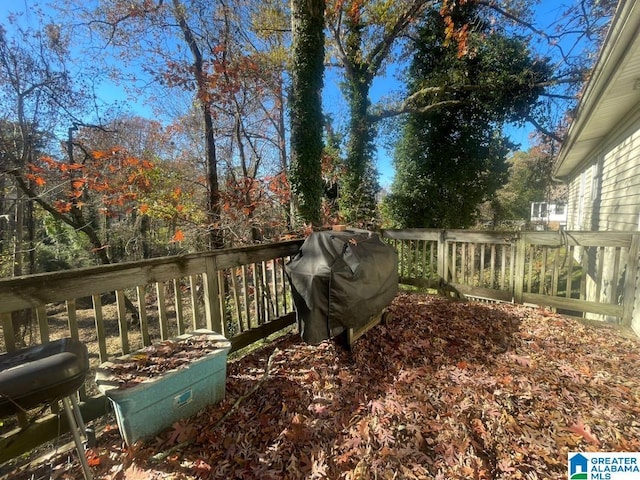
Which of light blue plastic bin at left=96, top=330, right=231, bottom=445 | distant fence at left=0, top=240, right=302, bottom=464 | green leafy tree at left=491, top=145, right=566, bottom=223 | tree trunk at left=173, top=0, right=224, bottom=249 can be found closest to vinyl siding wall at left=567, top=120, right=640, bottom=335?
distant fence at left=0, top=240, right=302, bottom=464

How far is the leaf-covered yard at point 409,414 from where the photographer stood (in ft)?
5.23

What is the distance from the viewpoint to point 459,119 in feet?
27.6

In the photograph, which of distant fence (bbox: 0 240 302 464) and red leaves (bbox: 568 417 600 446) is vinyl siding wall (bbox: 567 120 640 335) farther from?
distant fence (bbox: 0 240 302 464)

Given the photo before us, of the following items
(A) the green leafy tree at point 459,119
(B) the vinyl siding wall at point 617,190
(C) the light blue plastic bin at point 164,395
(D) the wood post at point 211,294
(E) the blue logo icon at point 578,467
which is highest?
(A) the green leafy tree at point 459,119

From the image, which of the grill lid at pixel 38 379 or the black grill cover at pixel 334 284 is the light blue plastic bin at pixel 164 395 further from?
the black grill cover at pixel 334 284

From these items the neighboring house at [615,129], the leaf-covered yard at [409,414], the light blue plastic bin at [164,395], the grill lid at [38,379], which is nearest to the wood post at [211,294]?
the leaf-covered yard at [409,414]

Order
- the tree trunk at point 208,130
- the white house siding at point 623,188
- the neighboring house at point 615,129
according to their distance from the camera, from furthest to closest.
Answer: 1. the tree trunk at point 208,130
2. the white house siding at point 623,188
3. the neighboring house at point 615,129

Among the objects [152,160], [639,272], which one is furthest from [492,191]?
[152,160]

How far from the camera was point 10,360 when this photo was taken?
1.32 m

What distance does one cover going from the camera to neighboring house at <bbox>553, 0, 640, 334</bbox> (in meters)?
2.46

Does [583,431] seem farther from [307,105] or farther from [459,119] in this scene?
[459,119]

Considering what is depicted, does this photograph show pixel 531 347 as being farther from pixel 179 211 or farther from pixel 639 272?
pixel 179 211

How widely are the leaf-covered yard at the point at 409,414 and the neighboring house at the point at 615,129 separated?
170 cm

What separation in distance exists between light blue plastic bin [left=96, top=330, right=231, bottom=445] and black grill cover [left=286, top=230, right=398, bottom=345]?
0.80 metres
